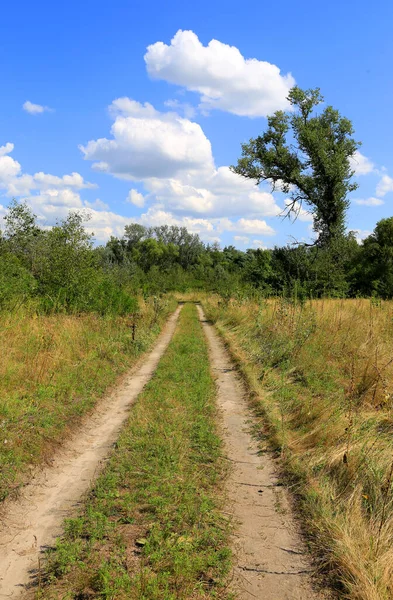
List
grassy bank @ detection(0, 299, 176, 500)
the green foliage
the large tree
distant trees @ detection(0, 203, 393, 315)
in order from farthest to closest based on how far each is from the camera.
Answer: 1. the large tree
2. distant trees @ detection(0, 203, 393, 315)
3. the green foliage
4. grassy bank @ detection(0, 299, 176, 500)

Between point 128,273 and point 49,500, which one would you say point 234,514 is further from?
point 128,273

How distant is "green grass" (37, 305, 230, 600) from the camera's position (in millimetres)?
3201

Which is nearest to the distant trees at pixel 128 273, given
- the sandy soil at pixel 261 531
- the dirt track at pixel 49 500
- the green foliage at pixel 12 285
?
the green foliage at pixel 12 285

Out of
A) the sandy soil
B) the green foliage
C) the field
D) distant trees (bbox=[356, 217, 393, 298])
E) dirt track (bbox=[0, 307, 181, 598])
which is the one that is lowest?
dirt track (bbox=[0, 307, 181, 598])

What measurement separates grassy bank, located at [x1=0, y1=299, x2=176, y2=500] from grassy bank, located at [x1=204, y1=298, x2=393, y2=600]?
306cm

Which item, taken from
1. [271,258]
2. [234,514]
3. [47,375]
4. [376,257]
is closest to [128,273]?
[271,258]

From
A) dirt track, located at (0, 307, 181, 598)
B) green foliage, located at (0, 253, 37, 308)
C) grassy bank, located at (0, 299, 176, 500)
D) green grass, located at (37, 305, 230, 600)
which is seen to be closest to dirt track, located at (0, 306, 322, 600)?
dirt track, located at (0, 307, 181, 598)

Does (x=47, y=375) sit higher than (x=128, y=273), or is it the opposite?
(x=128, y=273)

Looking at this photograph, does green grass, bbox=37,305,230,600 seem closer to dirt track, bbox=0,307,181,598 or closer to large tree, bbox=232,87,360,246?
dirt track, bbox=0,307,181,598

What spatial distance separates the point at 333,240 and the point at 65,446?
29559 mm

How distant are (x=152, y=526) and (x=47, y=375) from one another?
5056 mm

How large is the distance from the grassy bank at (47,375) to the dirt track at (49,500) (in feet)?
0.72

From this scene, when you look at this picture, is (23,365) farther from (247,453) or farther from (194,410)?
(247,453)

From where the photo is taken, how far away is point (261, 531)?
4.02 metres
